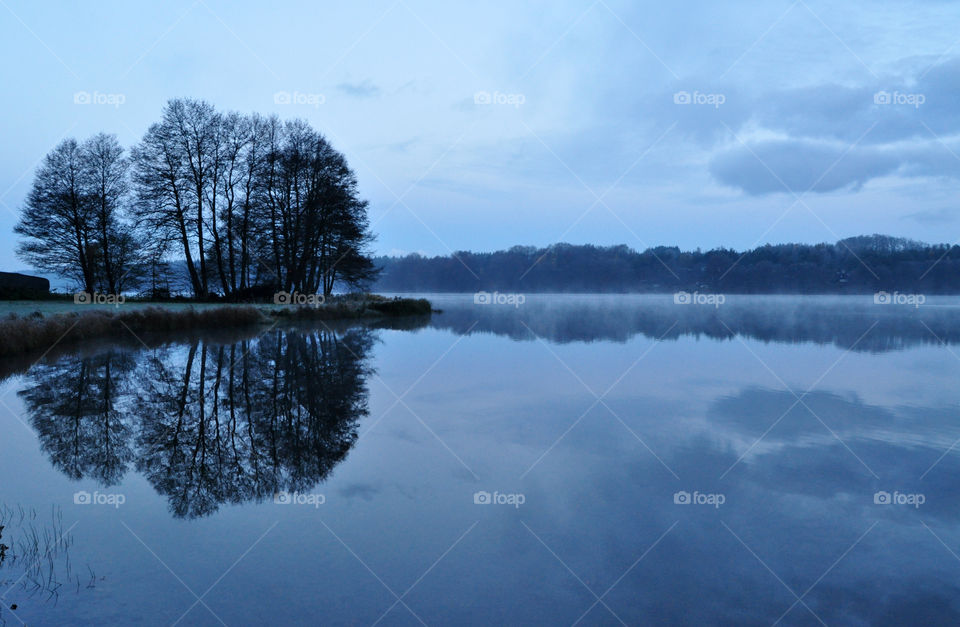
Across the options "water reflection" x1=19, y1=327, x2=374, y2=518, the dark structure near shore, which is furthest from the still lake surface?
the dark structure near shore

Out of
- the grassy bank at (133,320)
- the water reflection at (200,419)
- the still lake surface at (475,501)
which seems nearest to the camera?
the still lake surface at (475,501)

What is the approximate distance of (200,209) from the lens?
124 ft

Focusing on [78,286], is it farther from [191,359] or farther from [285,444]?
[285,444]

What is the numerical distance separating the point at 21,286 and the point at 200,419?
3426 centimetres

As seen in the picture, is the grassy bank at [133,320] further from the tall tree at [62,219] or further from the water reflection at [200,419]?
the tall tree at [62,219]

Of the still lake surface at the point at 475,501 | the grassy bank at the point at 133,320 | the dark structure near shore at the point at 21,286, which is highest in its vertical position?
the dark structure near shore at the point at 21,286

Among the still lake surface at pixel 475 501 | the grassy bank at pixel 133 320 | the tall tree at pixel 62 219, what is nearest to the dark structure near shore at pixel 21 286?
the tall tree at pixel 62 219

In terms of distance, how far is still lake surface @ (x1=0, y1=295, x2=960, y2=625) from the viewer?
4.18m

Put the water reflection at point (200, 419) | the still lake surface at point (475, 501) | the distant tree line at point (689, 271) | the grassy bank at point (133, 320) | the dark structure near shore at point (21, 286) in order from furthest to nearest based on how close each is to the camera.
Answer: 1. the distant tree line at point (689, 271)
2. the dark structure near shore at point (21, 286)
3. the grassy bank at point (133, 320)
4. the water reflection at point (200, 419)
5. the still lake surface at point (475, 501)

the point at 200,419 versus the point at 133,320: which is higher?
the point at 133,320

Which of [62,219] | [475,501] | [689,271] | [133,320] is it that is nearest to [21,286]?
[62,219]

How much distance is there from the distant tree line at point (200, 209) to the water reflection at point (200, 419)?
22.9 m

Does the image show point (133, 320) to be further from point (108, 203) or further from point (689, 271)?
point (689, 271)

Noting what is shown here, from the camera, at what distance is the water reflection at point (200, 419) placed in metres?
6.68
